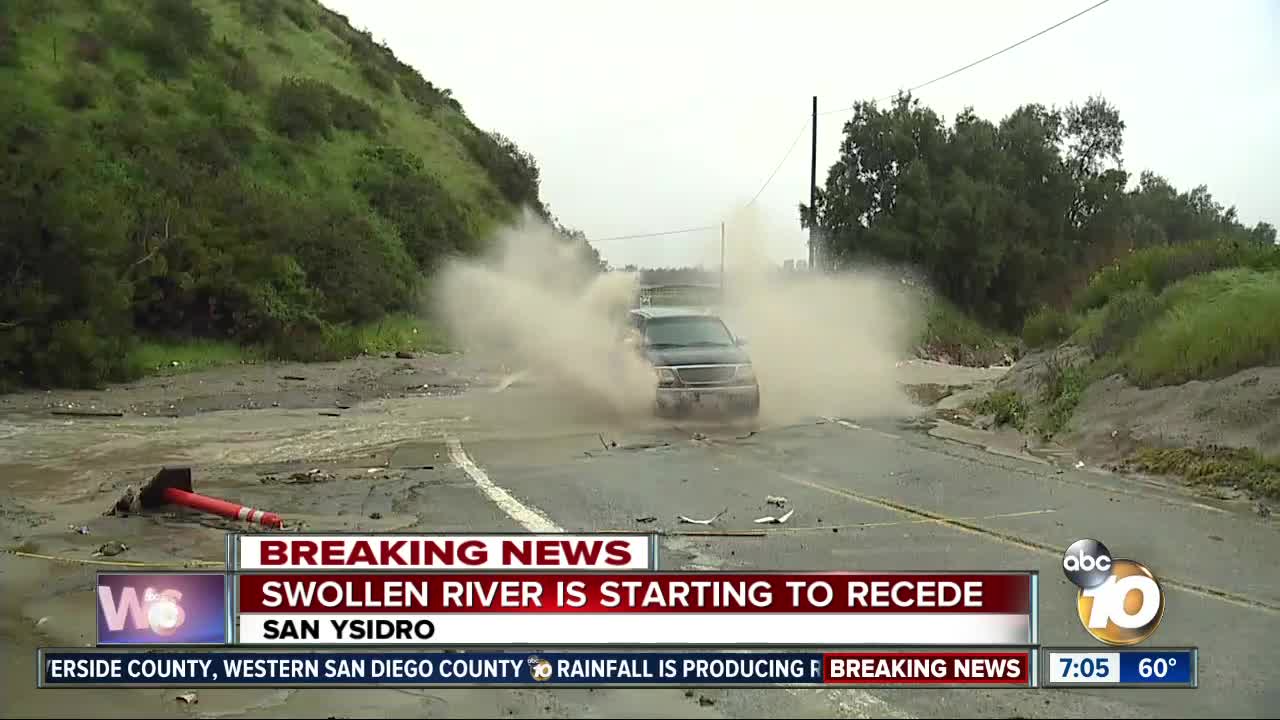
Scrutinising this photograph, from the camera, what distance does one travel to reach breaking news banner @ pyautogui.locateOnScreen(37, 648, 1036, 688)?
4906 mm

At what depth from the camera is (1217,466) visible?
10.6m

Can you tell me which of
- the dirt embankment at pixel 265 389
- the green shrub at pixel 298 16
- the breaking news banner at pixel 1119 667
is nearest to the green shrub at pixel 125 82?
the dirt embankment at pixel 265 389

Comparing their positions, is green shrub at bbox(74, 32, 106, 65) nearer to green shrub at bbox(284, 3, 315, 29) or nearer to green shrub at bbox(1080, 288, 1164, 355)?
green shrub at bbox(284, 3, 315, 29)

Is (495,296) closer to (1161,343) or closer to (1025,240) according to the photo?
(1161,343)

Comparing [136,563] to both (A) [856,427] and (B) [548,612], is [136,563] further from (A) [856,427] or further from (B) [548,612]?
(A) [856,427]

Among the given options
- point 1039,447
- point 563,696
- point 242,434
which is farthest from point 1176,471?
point 242,434

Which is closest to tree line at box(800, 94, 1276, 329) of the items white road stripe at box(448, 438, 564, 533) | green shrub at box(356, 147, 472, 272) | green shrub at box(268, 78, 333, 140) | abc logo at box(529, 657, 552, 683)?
green shrub at box(356, 147, 472, 272)

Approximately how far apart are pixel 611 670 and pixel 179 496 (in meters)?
5.18

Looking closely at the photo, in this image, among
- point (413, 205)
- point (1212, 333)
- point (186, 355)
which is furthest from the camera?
point (413, 205)

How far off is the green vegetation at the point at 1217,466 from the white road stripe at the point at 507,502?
6.83m

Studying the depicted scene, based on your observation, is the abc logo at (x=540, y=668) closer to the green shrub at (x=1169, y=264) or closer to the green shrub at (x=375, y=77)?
the green shrub at (x=1169, y=264)

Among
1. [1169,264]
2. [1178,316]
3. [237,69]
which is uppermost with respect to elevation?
[237,69]

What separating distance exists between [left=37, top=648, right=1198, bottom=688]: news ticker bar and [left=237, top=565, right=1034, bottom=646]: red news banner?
8cm

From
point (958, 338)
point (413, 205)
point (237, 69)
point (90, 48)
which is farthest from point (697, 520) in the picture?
point (237, 69)
